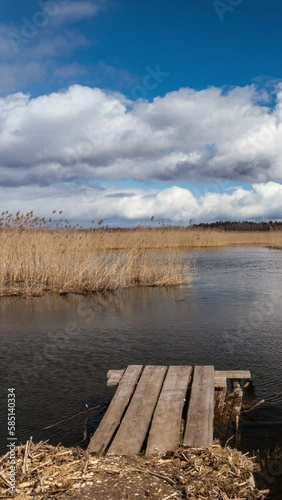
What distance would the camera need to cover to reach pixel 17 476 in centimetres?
315

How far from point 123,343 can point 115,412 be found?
3313 millimetres

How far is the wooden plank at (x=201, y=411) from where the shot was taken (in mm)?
3646

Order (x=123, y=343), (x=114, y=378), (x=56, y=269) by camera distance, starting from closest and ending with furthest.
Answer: (x=114, y=378)
(x=123, y=343)
(x=56, y=269)

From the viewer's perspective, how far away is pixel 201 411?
4.18m

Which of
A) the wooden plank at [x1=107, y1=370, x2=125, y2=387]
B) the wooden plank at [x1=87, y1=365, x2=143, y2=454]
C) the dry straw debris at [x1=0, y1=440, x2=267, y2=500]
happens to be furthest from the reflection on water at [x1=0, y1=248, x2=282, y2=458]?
the dry straw debris at [x1=0, y1=440, x2=267, y2=500]

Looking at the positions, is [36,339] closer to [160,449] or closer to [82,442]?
[82,442]

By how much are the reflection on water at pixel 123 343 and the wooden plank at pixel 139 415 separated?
529mm

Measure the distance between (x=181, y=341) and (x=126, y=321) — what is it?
191 cm

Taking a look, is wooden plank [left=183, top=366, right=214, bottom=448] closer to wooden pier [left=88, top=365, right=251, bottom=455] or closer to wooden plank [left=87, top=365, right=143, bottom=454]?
wooden pier [left=88, top=365, right=251, bottom=455]

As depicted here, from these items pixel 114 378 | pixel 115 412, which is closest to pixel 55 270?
pixel 114 378

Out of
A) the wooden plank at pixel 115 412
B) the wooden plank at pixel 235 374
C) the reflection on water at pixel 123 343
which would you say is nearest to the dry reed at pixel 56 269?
the reflection on water at pixel 123 343

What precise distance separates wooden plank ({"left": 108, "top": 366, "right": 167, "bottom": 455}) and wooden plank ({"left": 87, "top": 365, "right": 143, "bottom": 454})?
55 millimetres

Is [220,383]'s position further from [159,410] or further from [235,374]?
[159,410]

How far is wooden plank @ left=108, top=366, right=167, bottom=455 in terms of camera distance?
3.52 meters
